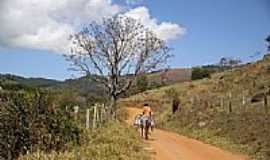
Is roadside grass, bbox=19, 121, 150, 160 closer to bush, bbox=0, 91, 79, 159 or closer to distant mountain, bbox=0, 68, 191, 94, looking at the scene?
bush, bbox=0, 91, 79, 159

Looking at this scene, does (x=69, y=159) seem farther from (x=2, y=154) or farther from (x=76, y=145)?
(x=76, y=145)

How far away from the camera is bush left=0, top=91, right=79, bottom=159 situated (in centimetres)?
1481

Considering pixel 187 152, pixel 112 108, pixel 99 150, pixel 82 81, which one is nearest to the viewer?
pixel 99 150

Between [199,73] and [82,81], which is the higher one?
[199,73]

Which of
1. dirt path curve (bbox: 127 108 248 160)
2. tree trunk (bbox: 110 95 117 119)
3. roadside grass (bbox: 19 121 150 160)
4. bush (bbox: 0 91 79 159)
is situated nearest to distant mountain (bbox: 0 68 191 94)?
tree trunk (bbox: 110 95 117 119)

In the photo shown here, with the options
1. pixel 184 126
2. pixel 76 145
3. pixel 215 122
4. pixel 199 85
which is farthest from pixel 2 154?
pixel 199 85

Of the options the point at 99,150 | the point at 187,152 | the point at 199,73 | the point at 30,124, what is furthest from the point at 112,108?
the point at 199,73

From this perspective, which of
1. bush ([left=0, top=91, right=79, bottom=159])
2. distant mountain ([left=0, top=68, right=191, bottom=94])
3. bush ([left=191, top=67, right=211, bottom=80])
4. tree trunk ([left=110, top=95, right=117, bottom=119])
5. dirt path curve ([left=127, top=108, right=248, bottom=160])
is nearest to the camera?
bush ([left=0, top=91, right=79, bottom=159])

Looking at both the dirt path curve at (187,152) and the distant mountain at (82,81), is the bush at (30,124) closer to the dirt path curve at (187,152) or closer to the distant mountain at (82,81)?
the dirt path curve at (187,152)

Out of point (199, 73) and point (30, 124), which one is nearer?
point (30, 124)

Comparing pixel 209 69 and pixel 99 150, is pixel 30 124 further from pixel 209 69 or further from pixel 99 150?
pixel 209 69

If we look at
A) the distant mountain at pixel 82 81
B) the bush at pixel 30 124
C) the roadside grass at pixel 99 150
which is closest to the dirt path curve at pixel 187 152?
the roadside grass at pixel 99 150

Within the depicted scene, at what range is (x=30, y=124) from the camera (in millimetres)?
15562

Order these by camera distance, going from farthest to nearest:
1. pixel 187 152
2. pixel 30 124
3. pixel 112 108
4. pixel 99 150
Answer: pixel 112 108 → pixel 187 152 → pixel 99 150 → pixel 30 124
